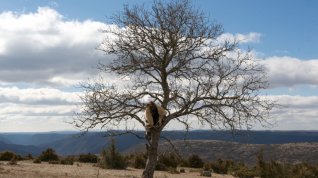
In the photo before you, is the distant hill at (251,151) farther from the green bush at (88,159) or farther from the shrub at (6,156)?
the shrub at (6,156)

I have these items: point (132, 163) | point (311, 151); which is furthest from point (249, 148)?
point (132, 163)

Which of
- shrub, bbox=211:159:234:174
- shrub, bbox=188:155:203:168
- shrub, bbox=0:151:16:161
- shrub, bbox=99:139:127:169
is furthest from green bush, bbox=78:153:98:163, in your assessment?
shrub, bbox=211:159:234:174

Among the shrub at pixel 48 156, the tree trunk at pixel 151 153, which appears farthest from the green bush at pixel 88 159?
the tree trunk at pixel 151 153

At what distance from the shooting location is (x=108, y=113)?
747 inches

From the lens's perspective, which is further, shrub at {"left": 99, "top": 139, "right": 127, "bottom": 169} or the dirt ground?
shrub at {"left": 99, "top": 139, "right": 127, "bottom": 169}

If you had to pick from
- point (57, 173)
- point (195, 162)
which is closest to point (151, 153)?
point (57, 173)

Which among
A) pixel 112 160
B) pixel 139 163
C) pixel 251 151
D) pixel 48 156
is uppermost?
pixel 251 151

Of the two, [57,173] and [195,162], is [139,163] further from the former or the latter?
[57,173]

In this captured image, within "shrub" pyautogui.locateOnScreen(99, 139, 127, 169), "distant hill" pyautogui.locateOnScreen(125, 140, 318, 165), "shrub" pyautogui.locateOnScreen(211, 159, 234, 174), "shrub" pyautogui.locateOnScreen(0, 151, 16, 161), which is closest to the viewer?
"shrub" pyautogui.locateOnScreen(99, 139, 127, 169)

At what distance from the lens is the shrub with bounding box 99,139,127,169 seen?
1415 inches

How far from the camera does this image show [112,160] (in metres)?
36.1

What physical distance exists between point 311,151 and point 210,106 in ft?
290

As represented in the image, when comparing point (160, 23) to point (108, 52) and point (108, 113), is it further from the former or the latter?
point (108, 113)

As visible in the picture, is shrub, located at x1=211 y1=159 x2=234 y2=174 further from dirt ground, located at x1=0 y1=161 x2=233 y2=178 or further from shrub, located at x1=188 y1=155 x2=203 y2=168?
dirt ground, located at x1=0 y1=161 x2=233 y2=178
